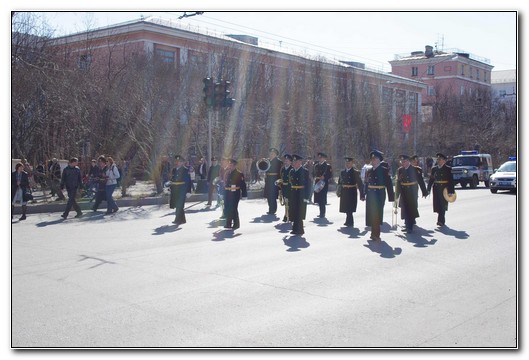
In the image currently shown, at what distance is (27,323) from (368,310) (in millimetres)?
3924

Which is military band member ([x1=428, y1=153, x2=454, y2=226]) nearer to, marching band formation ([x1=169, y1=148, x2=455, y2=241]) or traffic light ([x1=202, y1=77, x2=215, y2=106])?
marching band formation ([x1=169, y1=148, x2=455, y2=241])

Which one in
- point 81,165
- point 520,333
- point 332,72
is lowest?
point 520,333

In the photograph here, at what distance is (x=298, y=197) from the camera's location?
14656 millimetres

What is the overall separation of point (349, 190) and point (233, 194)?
9.91ft

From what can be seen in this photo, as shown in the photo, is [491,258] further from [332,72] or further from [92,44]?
[332,72]

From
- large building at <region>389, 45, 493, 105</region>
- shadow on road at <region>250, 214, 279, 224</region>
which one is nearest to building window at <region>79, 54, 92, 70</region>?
shadow on road at <region>250, 214, 279, 224</region>

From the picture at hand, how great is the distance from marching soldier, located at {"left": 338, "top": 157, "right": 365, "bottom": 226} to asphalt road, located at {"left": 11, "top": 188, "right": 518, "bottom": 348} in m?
0.77

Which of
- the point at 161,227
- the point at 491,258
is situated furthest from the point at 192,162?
the point at 491,258

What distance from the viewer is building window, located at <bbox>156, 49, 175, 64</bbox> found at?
3262cm

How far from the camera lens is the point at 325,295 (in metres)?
8.31

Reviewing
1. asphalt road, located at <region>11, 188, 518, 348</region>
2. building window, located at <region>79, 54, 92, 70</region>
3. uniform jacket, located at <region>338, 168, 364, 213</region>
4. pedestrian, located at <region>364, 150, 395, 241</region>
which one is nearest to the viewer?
asphalt road, located at <region>11, 188, 518, 348</region>

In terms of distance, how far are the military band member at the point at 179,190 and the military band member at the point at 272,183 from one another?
2.99 m

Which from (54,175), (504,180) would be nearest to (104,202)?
(54,175)

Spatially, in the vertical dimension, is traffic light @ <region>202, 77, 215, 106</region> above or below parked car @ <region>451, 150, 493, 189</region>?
above
